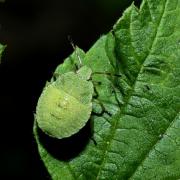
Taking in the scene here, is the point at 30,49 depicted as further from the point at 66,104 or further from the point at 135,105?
the point at 135,105

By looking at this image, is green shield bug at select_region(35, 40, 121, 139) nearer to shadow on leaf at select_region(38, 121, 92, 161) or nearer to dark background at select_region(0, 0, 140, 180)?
shadow on leaf at select_region(38, 121, 92, 161)

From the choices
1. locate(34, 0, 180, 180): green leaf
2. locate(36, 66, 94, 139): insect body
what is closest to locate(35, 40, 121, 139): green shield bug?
locate(36, 66, 94, 139): insect body

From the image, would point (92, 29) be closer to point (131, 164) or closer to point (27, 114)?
point (27, 114)

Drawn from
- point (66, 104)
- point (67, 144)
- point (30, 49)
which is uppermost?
point (66, 104)

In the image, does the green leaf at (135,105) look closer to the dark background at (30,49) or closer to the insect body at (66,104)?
the insect body at (66,104)

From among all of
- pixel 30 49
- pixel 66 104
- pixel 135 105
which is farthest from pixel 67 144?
pixel 30 49

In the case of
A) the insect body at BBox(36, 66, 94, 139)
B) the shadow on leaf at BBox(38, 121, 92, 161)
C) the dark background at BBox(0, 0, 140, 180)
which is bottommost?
the dark background at BBox(0, 0, 140, 180)
